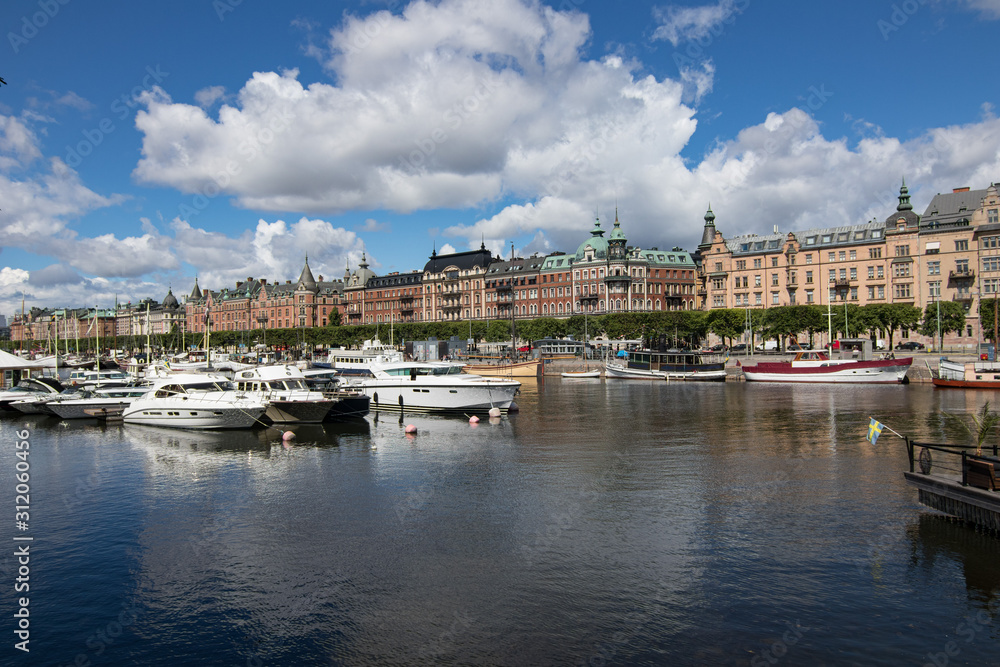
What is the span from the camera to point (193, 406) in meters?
38.7

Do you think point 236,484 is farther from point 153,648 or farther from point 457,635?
point 457,635

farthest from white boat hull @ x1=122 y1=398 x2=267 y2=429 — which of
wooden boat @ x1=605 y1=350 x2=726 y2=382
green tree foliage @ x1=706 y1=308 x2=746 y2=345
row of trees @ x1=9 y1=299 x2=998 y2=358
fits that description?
green tree foliage @ x1=706 y1=308 x2=746 y2=345

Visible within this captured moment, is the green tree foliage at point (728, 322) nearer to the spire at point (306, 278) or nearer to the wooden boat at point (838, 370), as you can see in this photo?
the wooden boat at point (838, 370)

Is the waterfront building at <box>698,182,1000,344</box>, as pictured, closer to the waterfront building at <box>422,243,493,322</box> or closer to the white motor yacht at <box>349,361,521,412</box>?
the waterfront building at <box>422,243,493,322</box>

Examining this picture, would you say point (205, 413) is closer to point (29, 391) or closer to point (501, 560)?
point (29, 391)

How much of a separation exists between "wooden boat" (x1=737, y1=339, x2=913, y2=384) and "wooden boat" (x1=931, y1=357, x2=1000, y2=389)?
450 cm

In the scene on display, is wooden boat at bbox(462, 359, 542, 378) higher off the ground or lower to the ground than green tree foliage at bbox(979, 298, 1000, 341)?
lower

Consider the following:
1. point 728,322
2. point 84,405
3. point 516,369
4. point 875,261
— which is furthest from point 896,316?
point 84,405

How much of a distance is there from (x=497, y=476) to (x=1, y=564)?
1540 cm

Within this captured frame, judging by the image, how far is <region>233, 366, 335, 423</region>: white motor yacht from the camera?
128 feet

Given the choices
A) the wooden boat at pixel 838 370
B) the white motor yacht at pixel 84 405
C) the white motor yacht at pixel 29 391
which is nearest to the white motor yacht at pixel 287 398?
the white motor yacht at pixel 84 405

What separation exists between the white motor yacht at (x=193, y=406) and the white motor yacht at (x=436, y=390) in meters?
9.17

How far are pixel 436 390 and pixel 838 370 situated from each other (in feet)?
157

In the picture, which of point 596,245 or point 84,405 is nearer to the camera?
point 84,405
